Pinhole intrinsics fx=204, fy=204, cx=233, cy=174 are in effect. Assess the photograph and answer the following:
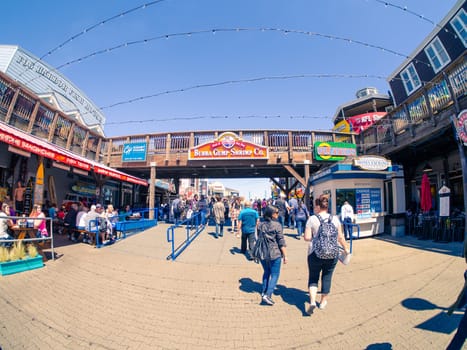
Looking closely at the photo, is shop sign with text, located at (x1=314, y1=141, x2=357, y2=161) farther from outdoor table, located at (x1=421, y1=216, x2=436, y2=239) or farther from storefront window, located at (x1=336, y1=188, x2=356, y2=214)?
outdoor table, located at (x1=421, y1=216, x2=436, y2=239)

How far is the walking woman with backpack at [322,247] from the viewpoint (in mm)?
2938

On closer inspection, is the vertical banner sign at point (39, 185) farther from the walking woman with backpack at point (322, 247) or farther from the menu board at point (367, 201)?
the menu board at point (367, 201)

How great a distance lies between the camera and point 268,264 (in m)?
3.35

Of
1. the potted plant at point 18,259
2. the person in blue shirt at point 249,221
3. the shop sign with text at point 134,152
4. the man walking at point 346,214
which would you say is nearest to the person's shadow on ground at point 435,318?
the person in blue shirt at point 249,221

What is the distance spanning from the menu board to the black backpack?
693 cm

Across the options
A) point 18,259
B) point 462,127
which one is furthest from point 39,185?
point 462,127

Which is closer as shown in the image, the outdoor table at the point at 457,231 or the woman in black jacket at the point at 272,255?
the woman in black jacket at the point at 272,255

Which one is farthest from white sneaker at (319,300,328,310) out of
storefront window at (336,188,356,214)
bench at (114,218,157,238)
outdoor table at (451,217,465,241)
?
outdoor table at (451,217,465,241)

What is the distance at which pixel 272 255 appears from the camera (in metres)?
3.25

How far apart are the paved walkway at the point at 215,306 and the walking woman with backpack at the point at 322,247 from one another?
38 cm

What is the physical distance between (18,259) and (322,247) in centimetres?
633

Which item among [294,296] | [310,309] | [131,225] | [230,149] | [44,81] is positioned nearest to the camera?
[310,309]

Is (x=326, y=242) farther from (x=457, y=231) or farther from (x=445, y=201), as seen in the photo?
(x=457, y=231)

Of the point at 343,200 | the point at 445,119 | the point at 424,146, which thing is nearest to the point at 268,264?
the point at 343,200
